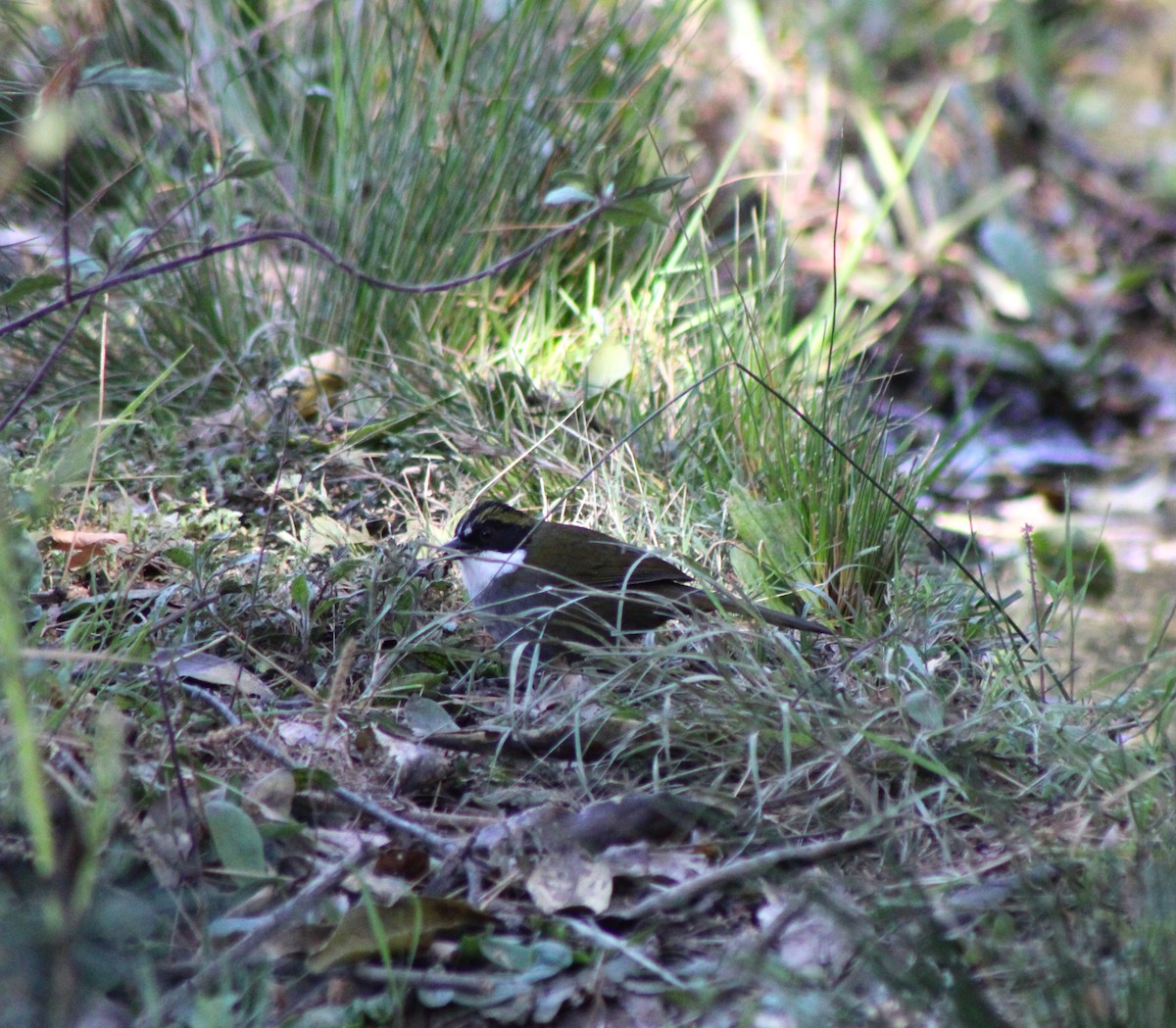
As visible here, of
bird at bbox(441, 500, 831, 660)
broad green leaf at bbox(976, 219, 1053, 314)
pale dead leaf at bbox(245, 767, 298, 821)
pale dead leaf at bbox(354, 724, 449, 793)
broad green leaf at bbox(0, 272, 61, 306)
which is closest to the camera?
pale dead leaf at bbox(245, 767, 298, 821)

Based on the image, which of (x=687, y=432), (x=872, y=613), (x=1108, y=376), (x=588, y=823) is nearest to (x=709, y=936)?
(x=588, y=823)

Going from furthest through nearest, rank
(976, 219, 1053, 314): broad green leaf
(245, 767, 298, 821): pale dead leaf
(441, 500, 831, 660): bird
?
(976, 219, 1053, 314): broad green leaf, (441, 500, 831, 660): bird, (245, 767, 298, 821): pale dead leaf

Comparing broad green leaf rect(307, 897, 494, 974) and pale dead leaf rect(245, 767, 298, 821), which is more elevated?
pale dead leaf rect(245, 767, 298, 821)

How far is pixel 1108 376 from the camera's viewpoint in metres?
8.03

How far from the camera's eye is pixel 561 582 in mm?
3379

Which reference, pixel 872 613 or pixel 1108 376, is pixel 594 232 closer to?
pixel 872 613

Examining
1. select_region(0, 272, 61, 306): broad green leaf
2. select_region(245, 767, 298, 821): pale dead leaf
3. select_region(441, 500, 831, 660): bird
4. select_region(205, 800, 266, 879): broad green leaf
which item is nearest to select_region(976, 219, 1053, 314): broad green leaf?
select_region(441, 500, 831, 660): bird

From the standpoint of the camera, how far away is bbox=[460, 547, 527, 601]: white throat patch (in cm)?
335

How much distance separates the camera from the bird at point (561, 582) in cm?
319

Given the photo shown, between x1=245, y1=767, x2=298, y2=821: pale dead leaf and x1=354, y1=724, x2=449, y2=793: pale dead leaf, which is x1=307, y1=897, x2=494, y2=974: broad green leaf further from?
x1=354, y1=724, x2=449, y2=793: pale dead leaf

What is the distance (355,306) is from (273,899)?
288cm

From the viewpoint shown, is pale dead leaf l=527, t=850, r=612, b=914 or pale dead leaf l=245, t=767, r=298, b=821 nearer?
pale dead leaf l=527, t=850, r=612, b=914

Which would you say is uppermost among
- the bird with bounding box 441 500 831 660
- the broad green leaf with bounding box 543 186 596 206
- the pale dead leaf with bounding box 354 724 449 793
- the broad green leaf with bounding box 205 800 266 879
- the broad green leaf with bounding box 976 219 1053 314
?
the broad green leaf with bounding box 543 186 596 206

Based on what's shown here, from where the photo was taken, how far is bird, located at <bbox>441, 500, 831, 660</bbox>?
3.19m
